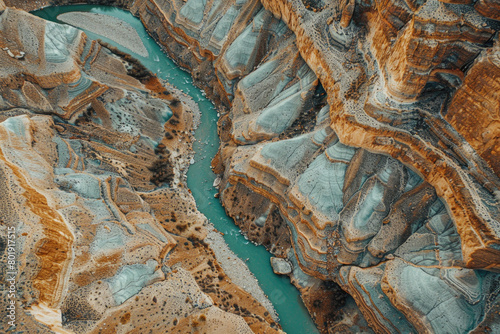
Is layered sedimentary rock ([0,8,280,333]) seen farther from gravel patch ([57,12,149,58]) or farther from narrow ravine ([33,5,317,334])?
gravel patch ([57,12,149,58])

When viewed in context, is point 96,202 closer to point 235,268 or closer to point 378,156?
point 235,268

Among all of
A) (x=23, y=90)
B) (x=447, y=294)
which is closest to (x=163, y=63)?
(x=23, y=90)

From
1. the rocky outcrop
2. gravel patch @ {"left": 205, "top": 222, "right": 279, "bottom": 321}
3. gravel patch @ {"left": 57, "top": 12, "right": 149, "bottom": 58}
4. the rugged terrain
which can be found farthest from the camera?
gravel patch @ {"left": 57, "top": 12, "right": 149, "bottom": 58}

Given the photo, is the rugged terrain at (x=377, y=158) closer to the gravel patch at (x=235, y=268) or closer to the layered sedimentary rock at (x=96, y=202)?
the gravel patch at (x=235, y=268)

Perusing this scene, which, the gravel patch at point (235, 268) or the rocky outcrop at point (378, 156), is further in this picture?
the gravel patch at point (235, 268)

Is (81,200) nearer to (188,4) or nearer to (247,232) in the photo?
(247,232)

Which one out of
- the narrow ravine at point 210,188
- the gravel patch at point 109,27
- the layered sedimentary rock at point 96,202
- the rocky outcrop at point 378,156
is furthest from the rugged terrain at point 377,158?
the gravel patch at point 109,27

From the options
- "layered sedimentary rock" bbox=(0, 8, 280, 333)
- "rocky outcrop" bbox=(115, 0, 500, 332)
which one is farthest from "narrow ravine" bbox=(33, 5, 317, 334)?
"rocky outcrop" bbox=(115, 0, 500, 332)
